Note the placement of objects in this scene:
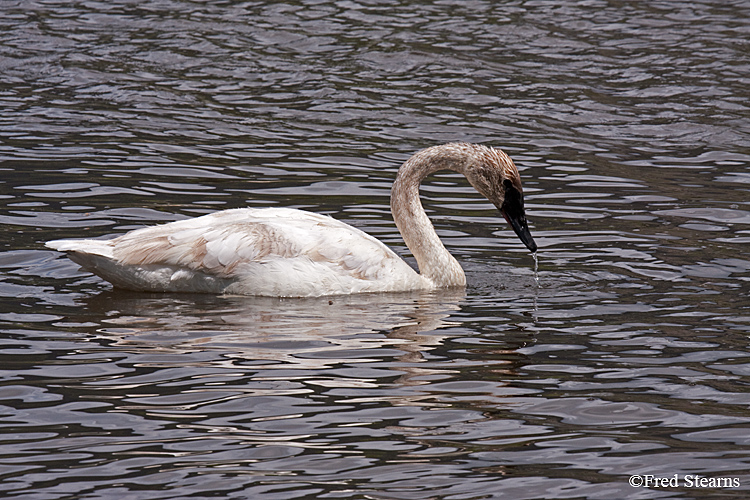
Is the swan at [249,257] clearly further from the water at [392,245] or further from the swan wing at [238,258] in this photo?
the water at [392,245]

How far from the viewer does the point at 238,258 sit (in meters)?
9.48

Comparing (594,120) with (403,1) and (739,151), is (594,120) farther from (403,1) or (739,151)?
(403,1)

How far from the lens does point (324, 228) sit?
384 inches

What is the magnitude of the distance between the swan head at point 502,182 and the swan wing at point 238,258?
1448mm

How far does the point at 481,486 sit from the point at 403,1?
1773cm

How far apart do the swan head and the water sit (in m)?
0.42

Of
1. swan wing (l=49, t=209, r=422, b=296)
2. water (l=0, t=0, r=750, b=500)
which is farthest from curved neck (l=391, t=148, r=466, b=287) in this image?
swan wing (l=49, t=209, r=422, b=296)

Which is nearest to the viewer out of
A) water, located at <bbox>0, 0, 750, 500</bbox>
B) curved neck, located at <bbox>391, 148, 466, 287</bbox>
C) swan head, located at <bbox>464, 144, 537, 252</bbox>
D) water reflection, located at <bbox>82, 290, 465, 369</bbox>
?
water, located at <bbox>0, 0, 750, 500</bbox>

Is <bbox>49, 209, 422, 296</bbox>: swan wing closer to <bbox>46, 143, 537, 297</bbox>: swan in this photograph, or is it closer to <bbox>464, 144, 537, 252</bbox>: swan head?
<bbox>46, 143, 537, 297</bbox>: swan

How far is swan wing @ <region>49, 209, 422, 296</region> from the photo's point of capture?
9.42 metres

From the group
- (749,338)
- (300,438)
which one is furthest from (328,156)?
(300,438)

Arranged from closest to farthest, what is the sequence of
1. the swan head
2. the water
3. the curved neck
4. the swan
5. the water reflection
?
the water → the water reflection → the swan → the curved neck → the swan head

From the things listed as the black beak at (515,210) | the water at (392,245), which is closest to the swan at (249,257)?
the water at (392,245)

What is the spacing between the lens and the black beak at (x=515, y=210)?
34.4ft
